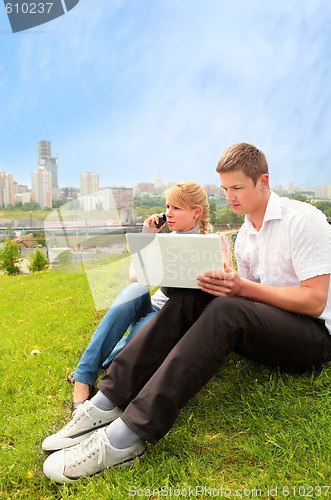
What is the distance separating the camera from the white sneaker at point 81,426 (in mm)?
1900

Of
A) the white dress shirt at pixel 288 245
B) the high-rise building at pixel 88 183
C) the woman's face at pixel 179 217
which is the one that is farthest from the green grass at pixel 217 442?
the high-rise building at pixel 88 183

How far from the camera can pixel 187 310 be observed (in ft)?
6.16

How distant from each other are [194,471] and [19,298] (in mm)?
5758

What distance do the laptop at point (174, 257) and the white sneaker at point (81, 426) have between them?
536 millimetres

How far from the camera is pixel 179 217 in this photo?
235 cm

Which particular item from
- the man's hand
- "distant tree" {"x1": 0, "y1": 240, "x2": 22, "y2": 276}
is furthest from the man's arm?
"distant tree" {"x1": 0, "y1": 240, "x2": 22, "y2": 276}

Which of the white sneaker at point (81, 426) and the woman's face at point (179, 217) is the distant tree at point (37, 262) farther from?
the white sneaker at point (81, 426)

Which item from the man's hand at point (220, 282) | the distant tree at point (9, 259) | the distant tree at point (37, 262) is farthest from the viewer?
the distant tree at point (9, 259)

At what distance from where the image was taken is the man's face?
2.00 metres

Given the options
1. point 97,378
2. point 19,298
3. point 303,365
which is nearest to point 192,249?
point 303,365

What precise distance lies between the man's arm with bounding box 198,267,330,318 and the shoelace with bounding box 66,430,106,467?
0.66 meters

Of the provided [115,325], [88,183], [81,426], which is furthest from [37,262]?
[81,426]

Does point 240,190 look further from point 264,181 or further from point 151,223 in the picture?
point 151,223

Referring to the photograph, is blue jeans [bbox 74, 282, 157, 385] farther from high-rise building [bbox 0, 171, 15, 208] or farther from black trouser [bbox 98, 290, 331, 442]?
high-rise building [bbox 0, 171, 15, 208]
